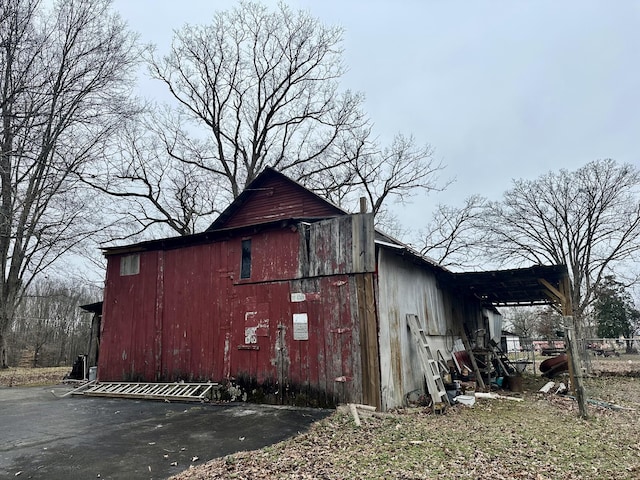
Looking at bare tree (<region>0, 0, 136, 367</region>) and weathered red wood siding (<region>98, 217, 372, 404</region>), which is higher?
bare tree (<region>0, 0, 136, 367</region>)

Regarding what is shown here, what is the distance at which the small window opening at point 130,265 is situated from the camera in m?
10.7

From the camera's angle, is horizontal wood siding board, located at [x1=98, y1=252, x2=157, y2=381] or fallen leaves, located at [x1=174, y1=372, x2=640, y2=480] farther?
horizontal wood siding board, located at [x1=98, y1=252, x2=157, y2=381]

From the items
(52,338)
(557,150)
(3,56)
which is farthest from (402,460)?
(557,150)

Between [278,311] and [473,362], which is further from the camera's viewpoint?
[473,362]

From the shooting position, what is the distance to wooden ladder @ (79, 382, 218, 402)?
8664 mm

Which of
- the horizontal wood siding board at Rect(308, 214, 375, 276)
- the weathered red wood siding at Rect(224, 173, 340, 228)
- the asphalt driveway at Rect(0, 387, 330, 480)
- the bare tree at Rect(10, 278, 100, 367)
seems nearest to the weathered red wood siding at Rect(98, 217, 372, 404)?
the horizontal wood siding board at Rect(308, 214, 375, 276)

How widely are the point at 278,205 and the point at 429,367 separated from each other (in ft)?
29.0

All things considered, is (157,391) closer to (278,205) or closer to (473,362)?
(278,205)

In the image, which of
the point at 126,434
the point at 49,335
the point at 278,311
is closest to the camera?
the point at 126,434

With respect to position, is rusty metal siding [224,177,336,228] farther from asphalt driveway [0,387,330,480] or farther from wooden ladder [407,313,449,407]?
asphalt driveway [0,387,330,480]

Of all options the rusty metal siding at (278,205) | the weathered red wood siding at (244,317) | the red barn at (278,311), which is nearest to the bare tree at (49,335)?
the rusty metal siding at (278,205)

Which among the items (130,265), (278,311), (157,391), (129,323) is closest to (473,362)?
(278,311)

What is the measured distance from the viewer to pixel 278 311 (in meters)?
8.64

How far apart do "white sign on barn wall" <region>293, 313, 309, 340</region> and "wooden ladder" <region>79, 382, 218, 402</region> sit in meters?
2.37
